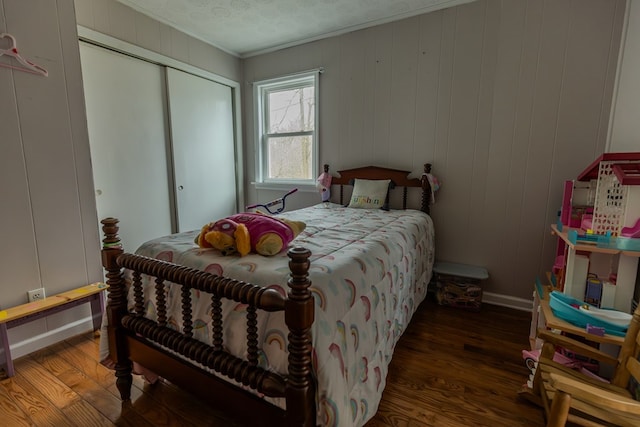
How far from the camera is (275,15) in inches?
105

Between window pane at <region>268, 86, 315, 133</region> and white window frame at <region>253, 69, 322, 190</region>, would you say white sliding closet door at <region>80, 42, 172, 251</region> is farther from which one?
window pane at <region>268, 86, 315, 133</region>

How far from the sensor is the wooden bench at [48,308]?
164cm

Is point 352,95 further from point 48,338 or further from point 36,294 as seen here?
point 48,338

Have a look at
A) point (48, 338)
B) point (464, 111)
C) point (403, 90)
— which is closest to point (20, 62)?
point (48, 338)

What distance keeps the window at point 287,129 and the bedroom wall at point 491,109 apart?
15.9 inches

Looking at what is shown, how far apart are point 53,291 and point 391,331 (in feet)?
7.19

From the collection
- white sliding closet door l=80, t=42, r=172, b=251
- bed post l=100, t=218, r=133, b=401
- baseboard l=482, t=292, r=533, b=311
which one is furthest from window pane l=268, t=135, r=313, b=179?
bed post l=100, t=218, r=133, b=401

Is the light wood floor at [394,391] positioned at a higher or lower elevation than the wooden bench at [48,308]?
lower

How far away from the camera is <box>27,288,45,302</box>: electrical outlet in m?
1.86

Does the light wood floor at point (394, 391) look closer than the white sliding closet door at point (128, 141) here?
Yes

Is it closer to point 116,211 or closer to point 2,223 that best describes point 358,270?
point 2,223

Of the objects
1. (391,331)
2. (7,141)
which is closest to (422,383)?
(391,331)

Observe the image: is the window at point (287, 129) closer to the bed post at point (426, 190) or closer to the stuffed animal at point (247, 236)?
the bed post at point (426, 190)

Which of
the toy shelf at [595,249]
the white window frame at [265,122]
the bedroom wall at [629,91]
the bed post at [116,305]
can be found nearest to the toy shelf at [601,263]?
the toy shelf at [595,249]
